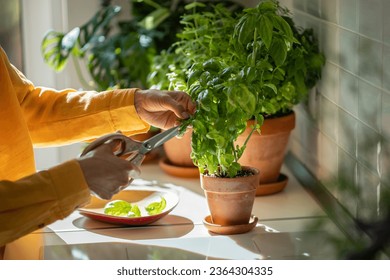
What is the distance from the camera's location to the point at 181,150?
164 centimetres

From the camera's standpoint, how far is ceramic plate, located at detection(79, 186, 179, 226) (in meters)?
1.31

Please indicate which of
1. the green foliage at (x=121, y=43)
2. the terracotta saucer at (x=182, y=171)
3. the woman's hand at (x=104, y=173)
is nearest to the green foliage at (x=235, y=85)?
the woman's hand at (x=104, y=173)

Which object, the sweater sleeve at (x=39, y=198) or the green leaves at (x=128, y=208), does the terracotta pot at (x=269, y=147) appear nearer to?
the green leaves at (x=128, y=208)

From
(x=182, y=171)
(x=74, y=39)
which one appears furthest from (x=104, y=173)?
(x=74, y=39)

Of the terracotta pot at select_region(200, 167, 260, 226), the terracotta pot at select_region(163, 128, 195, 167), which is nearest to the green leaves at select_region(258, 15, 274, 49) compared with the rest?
the terracotta pot at select_region(200, 167, 260, 226)

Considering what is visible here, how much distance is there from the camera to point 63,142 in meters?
1.33

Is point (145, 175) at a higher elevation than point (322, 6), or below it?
below

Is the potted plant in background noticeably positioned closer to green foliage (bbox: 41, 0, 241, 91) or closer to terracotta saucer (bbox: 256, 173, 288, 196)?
green foliage (bbox: 41, 0, 241, 91)

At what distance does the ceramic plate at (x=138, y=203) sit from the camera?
1.31m

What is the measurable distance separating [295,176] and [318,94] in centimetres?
20

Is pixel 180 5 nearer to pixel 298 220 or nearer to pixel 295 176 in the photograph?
pixel 295 176

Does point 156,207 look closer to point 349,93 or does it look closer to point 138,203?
point 138,203

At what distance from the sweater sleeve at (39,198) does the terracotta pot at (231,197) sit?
1.22 ft
